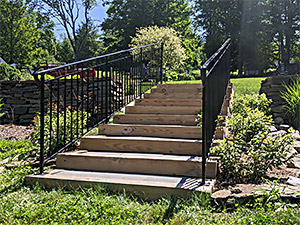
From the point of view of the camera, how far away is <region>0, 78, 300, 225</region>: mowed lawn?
2.39 m

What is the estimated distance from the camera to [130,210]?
103 inches

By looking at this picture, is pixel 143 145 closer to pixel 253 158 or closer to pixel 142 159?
pixel 142 159

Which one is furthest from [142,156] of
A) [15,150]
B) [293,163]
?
[15,150]

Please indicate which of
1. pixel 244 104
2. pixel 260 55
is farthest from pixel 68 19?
pixel 244 104

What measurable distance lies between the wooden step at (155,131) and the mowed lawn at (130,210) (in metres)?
1.36

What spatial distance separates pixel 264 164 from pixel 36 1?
2595 centimetres

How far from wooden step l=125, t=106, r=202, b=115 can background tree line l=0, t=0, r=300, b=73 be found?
19.3 metres

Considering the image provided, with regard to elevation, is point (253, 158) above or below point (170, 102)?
below

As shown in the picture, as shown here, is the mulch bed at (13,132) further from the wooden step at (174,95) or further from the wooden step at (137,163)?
the wooden step at (137,163)

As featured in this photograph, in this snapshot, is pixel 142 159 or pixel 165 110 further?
pixel 165 110

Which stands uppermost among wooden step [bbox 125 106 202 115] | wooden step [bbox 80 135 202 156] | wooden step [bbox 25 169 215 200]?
wooden step [bbox 125 106 202 115]

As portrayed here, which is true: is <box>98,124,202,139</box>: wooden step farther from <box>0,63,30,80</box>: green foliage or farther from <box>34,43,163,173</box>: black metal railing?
<box>0,63,30,80</box>: green foliage

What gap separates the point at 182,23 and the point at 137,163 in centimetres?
2509

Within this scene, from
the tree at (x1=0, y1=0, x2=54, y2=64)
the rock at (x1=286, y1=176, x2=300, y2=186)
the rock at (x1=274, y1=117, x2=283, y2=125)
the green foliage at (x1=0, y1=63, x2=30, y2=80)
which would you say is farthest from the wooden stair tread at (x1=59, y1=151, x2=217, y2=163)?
the tree at (x1=0, y1=0, x2=54, y2=64)
